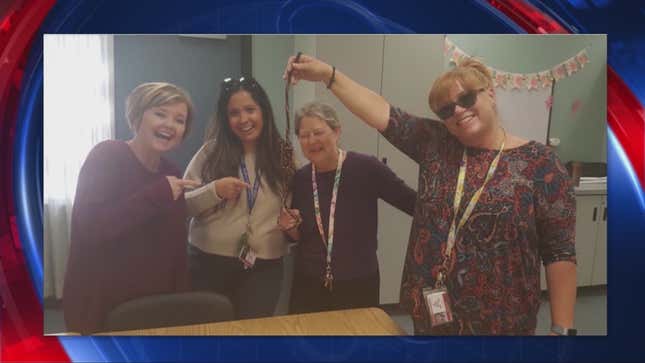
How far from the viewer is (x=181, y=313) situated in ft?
8.32

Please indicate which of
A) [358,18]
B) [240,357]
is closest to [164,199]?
[240,357]

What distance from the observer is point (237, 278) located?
2.53 meters

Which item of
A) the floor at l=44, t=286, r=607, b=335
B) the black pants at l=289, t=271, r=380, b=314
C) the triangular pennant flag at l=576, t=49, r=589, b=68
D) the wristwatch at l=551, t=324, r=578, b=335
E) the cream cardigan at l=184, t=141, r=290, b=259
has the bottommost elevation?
the wristwatch at l=551, t=324, r=578, b=335

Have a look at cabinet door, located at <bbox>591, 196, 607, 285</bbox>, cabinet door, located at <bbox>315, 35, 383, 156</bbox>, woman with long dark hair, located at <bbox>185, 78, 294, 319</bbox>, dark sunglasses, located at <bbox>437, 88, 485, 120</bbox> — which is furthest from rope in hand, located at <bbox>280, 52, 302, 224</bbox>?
cabinet door, located at <bbox>591, 196, 607, 285</bbox>

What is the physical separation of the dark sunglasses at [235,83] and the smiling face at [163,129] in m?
0.20

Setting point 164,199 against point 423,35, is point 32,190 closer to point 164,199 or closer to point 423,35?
point 164,199

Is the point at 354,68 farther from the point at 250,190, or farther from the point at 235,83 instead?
the point at 250,190

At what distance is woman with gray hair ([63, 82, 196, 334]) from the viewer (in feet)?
8.25

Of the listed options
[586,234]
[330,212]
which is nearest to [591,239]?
[586,234]

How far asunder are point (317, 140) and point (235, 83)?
1.35ft

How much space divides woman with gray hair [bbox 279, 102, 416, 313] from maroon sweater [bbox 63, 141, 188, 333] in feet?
1.58

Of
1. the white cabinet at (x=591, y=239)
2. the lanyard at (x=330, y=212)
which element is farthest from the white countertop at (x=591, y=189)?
the lanyard at (x=330, y=212)

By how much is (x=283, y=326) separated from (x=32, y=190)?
47.8 inches

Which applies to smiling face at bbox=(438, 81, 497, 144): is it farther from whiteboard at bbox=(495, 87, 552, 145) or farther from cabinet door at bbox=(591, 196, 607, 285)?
cabinet door at bbox=(591, 196, 607, 285)
